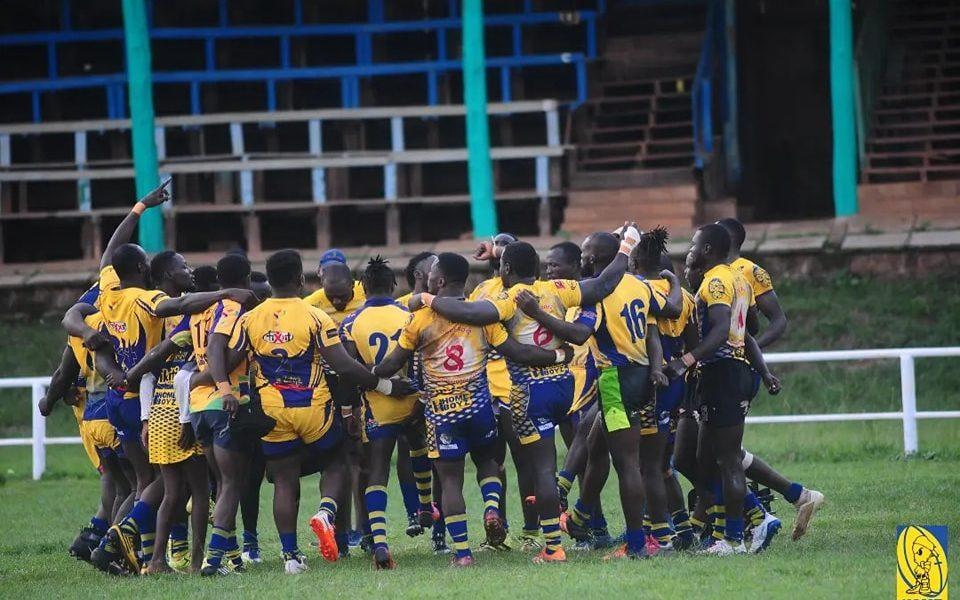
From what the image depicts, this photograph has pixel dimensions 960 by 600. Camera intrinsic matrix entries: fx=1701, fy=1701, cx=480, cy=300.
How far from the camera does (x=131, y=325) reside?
36.0 ft

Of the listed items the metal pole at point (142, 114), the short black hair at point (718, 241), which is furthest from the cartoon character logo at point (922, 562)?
the metal pole at point (142, 114)

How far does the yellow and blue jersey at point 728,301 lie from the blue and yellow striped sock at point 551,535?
4.62 feet

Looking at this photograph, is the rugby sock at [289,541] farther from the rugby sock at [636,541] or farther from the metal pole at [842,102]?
the metal pole at [842,102]

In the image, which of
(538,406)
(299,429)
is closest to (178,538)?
(299,429)

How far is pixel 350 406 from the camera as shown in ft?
36.3

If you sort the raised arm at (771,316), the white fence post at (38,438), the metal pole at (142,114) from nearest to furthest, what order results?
the raised arm at (771,316), the white fence post at (38,438), the metal pole at (142,114)

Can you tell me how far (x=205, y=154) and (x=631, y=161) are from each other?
20.0 ft

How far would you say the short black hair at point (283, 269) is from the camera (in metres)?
10.4

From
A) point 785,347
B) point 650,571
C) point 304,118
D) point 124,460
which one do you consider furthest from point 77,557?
point 304,118

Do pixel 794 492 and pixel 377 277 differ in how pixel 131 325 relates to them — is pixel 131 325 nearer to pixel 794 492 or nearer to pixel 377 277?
pixel 377 277

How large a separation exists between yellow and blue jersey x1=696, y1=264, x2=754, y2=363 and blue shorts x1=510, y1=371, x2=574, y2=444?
0.93m

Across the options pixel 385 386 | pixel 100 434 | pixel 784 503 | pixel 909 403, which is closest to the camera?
pixel 385 386

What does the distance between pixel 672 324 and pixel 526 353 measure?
113cm

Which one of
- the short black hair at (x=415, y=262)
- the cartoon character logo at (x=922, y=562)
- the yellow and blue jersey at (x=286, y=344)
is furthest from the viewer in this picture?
the short black hair at (x=415, y=262)
